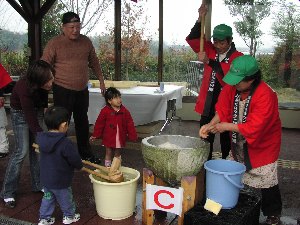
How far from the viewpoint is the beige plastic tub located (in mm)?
3240

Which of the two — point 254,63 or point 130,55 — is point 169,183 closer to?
point 254,63

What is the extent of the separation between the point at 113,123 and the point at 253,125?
246 cm

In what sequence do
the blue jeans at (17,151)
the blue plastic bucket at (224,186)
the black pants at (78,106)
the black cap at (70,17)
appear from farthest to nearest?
the black pants at (78,106), the black cap at (70,17), the blue jeans at (17,151), the blue plastic bucket at (224,186)

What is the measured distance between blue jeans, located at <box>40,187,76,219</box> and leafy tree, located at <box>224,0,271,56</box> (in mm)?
6492

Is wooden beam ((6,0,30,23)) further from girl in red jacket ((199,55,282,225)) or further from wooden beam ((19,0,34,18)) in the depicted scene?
girl in red jacket ((199,55,282,225))

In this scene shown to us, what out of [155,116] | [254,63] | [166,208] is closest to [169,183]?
[166,208]

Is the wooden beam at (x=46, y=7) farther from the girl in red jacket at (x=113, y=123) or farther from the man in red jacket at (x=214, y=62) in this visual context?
the man in red jacket at (x=214, y=62)

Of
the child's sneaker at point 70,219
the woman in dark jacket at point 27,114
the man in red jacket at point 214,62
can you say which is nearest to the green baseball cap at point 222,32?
the man in red jacket at point 214,62

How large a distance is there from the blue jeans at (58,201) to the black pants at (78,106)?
5.67 ft

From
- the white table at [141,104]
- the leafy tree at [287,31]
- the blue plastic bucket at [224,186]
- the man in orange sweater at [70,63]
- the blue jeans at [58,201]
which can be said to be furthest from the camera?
the leafy tree at [287,31]

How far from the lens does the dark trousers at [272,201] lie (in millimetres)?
3221

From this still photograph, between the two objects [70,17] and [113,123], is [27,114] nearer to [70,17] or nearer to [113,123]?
[70,17]

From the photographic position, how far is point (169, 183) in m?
3.15

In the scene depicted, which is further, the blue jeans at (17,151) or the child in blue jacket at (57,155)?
the blue jeans at (17,151)
